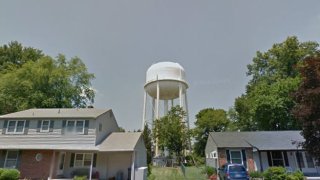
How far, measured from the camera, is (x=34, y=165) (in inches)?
738

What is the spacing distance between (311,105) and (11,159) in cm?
2457

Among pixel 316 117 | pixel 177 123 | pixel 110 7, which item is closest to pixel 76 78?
pixel 177 123

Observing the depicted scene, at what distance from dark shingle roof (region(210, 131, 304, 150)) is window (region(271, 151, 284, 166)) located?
99 cm

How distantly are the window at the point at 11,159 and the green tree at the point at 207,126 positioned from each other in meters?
30.2

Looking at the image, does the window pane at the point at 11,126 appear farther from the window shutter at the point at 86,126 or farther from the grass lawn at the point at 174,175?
the grass lawn at the point at 174,175

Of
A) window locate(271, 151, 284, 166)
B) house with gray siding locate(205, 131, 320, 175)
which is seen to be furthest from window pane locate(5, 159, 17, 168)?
window locate(271, 151, 284, 166)

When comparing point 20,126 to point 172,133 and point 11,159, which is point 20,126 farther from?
point 172,133

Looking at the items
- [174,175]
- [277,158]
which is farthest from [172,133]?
[277,158]

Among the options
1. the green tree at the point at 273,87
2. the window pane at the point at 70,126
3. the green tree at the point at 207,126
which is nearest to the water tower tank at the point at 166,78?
the green tree at the point at 207,126

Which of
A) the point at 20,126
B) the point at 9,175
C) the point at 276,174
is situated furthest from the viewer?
the point at 20,126

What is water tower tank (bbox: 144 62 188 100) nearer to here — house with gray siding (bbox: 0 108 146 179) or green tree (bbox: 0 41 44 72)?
house with gray siding (bbox: 0 108 146 179)

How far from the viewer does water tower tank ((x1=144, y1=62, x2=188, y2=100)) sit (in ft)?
108

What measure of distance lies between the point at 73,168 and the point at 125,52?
39.2 feet

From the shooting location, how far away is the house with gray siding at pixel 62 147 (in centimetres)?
1866
